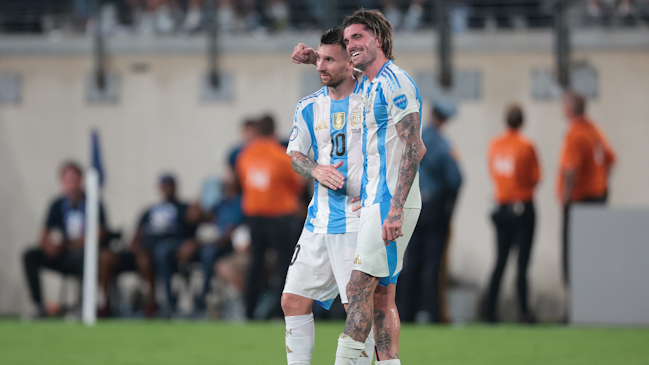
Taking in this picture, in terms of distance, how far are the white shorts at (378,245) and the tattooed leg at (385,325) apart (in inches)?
6.5

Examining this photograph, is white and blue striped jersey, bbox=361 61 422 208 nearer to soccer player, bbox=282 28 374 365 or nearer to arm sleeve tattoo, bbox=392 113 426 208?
arm sleeve tattoo, bbox=392 113 426 208

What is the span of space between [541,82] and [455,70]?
117 centimetres

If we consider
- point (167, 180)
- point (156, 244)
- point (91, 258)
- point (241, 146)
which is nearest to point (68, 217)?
point (156, 244)

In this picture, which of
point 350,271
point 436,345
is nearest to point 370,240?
point 350,271

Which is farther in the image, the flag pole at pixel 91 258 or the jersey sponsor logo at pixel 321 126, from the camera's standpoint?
the flag pole at pixel 91 258

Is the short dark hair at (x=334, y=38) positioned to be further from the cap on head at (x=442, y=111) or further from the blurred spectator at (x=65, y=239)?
the blurred spectator at (x=65, y=239)

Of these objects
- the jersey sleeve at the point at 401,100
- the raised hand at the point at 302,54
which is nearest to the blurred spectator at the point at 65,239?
the raised hand at the point at 302,54

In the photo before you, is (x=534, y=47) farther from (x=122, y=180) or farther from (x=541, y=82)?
(x=122, y=180)

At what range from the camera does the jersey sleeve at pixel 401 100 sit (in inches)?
165

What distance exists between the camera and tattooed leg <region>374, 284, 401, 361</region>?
4418 mm

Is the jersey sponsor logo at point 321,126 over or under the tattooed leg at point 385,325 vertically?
over

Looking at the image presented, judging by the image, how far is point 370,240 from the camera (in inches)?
167

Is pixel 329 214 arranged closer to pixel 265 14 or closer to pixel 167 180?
pixel 167 180

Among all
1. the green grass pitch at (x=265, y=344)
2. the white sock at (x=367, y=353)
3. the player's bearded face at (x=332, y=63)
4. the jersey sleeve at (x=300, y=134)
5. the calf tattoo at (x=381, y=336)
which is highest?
the player's bearded face at (x=332, y=63)
